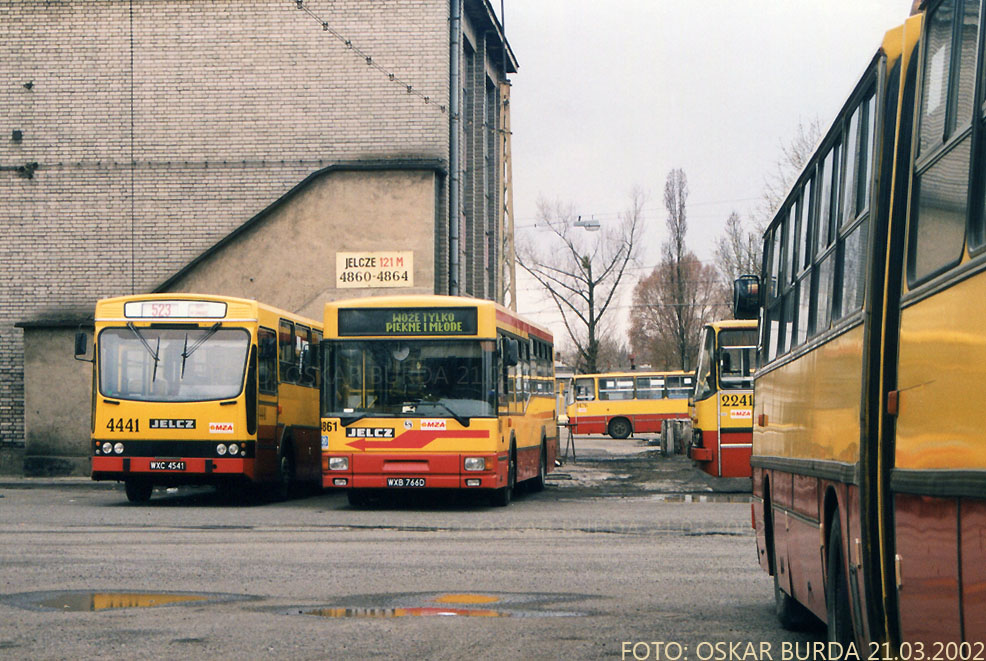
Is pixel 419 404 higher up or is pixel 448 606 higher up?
pixel 419 404

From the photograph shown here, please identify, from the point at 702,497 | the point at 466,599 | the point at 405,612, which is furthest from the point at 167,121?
the point at 405,612

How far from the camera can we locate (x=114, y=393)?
19203mm

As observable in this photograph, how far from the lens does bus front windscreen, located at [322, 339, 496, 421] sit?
18234mm

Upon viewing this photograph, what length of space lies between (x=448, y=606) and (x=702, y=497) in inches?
512

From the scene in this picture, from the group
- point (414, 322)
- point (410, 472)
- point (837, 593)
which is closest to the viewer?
point (837, 593)

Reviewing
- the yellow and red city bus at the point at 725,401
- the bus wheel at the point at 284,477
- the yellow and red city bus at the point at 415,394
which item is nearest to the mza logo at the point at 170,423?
the bus wheel at the point at 284,477

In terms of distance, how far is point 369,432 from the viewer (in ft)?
59.9

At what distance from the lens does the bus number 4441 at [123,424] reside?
62.7ft

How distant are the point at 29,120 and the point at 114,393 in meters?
12.9

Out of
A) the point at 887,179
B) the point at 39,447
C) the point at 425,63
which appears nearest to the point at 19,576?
the point at 887,179

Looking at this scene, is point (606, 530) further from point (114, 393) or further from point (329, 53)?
point (329, 53)

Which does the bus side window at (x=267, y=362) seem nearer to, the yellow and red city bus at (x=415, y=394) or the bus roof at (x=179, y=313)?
the bus roof at (x=179, y=313)

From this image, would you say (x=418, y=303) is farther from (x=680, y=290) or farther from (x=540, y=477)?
(x=680, y=290)

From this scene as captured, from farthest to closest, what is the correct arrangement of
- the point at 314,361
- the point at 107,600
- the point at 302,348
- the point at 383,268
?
1. the point at 383,268
2. the point at 314,361
3. the point at 302,348
4. the point at 107,600
